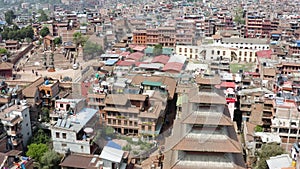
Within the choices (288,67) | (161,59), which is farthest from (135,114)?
(288,67)

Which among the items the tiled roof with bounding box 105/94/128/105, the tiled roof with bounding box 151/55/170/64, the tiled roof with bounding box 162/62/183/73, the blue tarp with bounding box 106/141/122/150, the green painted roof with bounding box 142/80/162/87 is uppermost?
the tiled roof with bounding box 151/55/170/64

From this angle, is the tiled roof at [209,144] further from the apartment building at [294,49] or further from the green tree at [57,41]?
the green tree at [57,41]

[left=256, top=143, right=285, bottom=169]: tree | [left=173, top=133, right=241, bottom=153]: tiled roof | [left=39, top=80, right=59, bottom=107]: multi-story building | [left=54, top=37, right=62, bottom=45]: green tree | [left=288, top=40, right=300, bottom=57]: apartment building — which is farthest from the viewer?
[left=54, top=37, right=62, bottom=45]: green tree

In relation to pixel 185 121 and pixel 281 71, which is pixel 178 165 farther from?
pixel 281 71

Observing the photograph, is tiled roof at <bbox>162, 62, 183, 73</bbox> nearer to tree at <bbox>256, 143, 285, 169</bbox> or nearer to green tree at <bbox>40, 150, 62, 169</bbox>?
tree at <bbox>256, 143, 285, 169</bbox>

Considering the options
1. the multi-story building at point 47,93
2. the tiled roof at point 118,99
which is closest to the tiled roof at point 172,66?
the tiled roof at point 118,99

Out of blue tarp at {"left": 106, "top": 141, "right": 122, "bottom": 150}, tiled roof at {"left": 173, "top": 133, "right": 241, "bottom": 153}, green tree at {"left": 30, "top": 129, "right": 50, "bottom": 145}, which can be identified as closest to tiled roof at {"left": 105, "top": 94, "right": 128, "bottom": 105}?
blue tarp at {"left": 106, "top": 141, "right": 122, "bottom": 150}
